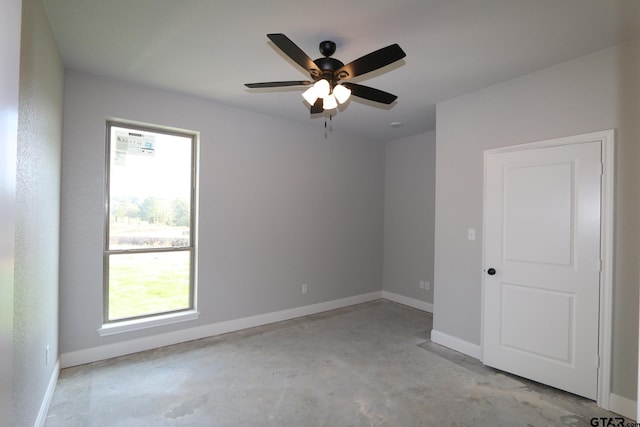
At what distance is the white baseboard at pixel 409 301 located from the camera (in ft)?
16.0

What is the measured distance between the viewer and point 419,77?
298cm

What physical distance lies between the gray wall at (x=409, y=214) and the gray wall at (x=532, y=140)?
129 cm

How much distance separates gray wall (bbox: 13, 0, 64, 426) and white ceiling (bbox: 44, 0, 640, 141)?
365 mm

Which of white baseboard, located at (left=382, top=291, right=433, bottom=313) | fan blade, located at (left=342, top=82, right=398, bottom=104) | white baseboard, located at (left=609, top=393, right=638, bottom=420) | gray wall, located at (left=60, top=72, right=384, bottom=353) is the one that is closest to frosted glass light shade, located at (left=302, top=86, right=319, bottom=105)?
fan blade, located at (left=342, top=82, right=398, bottom=104)

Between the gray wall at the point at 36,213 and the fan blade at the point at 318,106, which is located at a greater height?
the fan blade at the point at 318,106

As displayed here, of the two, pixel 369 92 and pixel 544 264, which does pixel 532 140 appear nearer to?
pixel 544 264

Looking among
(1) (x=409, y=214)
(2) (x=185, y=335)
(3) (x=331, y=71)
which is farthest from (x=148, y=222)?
(1) (x=409, y=214)

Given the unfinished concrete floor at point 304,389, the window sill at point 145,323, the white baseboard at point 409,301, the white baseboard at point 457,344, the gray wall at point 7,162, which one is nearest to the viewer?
the gray wall at point 7,162

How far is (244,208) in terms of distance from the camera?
159 inches

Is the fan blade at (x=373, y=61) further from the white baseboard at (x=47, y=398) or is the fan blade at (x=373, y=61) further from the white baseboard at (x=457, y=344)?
the white baseboard at (x=47, y=398)

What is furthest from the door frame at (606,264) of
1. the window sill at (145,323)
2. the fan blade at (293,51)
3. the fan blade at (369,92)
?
the window sill at (145,323)

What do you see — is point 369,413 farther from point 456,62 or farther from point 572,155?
point 456,62

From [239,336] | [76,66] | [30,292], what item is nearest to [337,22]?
[76,66]

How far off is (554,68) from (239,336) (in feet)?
13.5
